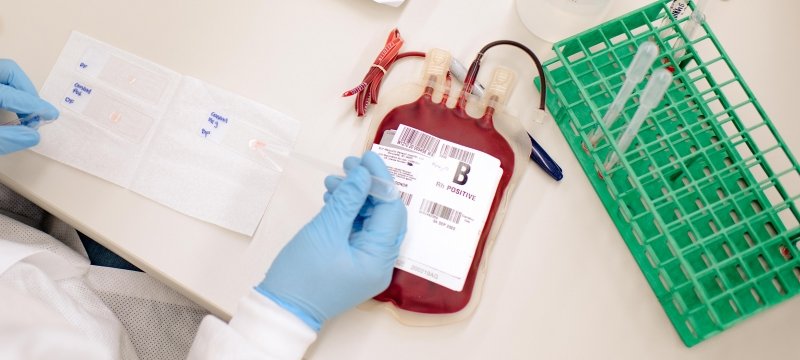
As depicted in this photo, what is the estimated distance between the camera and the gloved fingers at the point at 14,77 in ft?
2.49

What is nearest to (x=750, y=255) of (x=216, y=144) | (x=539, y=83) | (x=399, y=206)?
(x=539, y=83)

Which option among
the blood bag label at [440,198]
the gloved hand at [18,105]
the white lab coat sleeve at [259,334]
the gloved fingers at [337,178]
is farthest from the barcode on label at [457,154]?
the gloved hand at [18,105]

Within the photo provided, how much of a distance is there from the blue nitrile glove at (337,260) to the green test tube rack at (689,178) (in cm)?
29

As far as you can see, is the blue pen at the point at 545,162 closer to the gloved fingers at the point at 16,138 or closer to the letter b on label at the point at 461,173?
the letter b on label at the point at 461,173

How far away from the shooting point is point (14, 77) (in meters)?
0.76

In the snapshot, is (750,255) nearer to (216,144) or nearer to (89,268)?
(216,144)

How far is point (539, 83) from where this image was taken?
800 millimetres

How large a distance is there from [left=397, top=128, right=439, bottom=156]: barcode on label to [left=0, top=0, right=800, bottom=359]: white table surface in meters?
0.07

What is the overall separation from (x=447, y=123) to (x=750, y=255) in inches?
16.3

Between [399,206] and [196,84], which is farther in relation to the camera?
[196,84]

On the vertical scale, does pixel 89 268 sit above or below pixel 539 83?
below

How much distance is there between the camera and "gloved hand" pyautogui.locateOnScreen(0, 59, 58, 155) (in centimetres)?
72

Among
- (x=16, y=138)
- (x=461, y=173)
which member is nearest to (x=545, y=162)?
(x=461, y=173)

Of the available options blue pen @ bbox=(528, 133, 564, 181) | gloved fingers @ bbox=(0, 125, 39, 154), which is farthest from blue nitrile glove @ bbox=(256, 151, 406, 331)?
gloved fingers @ bbox=(0, 125, 39, 154)
